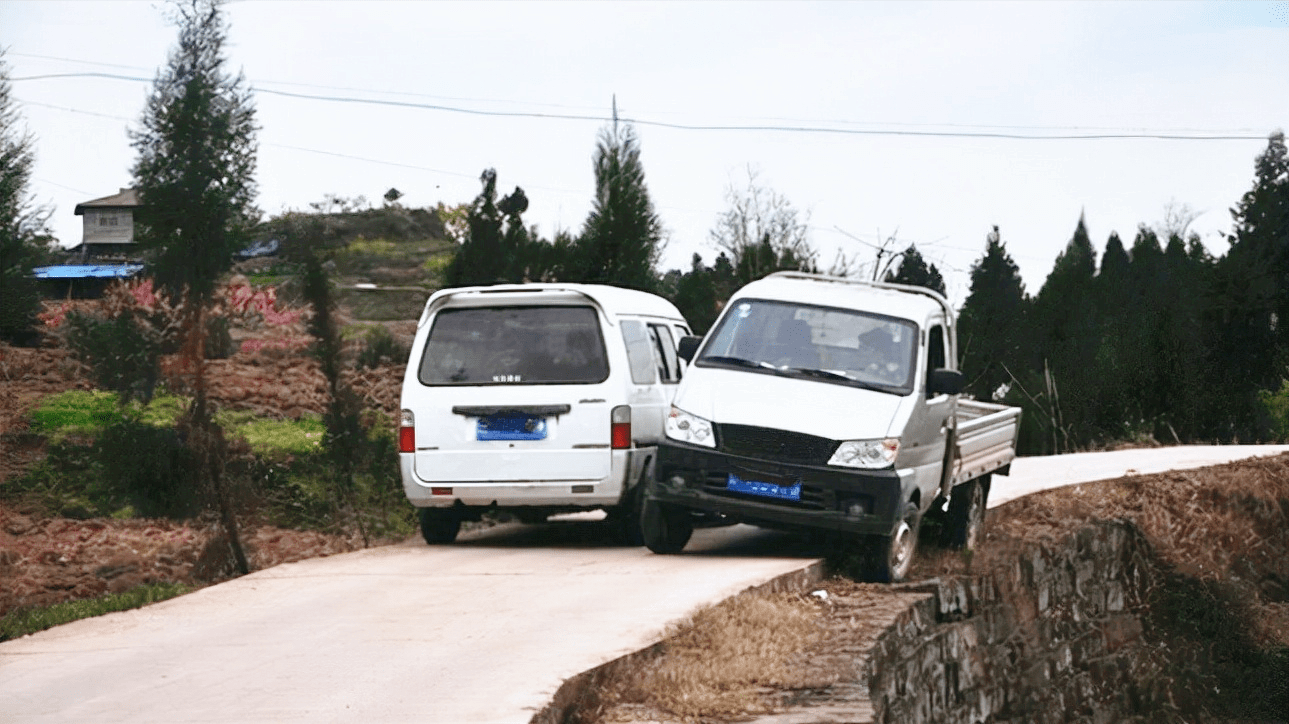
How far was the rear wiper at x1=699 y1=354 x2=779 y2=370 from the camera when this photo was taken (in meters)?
14.2

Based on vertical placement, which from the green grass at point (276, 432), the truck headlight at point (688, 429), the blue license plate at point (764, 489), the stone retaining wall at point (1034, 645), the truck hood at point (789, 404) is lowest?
the stone retaining wall at point (1034, 645)

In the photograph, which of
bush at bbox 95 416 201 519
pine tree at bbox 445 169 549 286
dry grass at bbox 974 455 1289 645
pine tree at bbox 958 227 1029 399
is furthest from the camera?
pine tree at bbox 958 227 1029 399

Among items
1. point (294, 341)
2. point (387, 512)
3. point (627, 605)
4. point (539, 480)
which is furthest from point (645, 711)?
point (294, 341)

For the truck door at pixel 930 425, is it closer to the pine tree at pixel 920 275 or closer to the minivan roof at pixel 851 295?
the minivan roof at pixel 851 295

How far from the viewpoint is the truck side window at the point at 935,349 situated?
14508mm

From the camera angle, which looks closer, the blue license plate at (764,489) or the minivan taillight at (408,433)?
the blue license plate at (764,489)

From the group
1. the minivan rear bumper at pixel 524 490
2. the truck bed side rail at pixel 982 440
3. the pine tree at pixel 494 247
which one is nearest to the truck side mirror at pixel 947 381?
the truck bed side rail at pixel 982 440

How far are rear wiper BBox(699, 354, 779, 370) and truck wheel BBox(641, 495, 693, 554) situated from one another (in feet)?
3.94

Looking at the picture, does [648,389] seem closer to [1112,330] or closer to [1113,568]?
[1113,568]

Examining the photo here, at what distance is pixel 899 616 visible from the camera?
1198cm

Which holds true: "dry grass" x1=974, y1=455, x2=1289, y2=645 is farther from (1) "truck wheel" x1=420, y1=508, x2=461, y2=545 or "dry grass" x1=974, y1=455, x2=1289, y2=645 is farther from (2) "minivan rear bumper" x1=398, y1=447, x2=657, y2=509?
(1) "truck wheel" x1=420, y1=508, x2=461, y2=545

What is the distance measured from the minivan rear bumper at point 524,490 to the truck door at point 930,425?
2232mm

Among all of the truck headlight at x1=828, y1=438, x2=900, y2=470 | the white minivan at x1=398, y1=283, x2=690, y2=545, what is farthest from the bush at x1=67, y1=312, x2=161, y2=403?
the truck headlight at x1=828, y1=438, x2=900, y2=470

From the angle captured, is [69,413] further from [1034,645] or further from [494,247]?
[1034,645]
